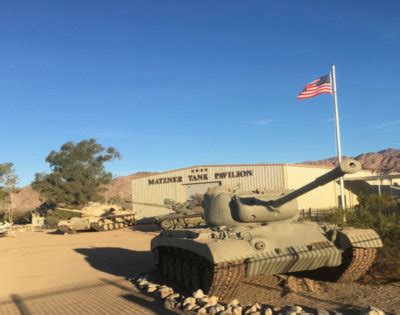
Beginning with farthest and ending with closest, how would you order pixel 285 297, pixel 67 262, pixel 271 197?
pixel 67 262, pixel 271 197, pixel 285 297

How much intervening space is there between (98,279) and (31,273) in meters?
3.21

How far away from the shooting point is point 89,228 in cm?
3506

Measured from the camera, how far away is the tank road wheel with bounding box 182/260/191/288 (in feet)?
34.4

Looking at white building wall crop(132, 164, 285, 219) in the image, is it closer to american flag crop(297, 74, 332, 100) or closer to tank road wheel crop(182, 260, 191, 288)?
american flag crop(297, 74, 332, 100)

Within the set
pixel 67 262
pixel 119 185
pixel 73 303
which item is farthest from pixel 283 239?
pixel 119 185

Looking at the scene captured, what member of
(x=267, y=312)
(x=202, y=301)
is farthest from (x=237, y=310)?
(x=202, y=301)

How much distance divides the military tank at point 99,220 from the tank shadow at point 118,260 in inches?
484

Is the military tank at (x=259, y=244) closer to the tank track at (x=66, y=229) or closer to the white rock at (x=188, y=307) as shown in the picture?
the white rock at (x=188, y=307)

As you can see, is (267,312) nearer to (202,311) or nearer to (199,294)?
(202,311)

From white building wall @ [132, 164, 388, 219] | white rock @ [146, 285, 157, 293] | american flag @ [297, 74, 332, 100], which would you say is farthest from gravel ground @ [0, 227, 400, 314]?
white building wall @ [132, 164, 388, 219]

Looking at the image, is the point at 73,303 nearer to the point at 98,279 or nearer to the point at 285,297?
the point at 98,279

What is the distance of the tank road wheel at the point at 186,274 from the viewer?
10.5m

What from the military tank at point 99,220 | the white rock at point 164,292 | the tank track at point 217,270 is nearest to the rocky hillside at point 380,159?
the military tank at point 99,220

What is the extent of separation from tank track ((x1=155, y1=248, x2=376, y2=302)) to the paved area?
944 mm
